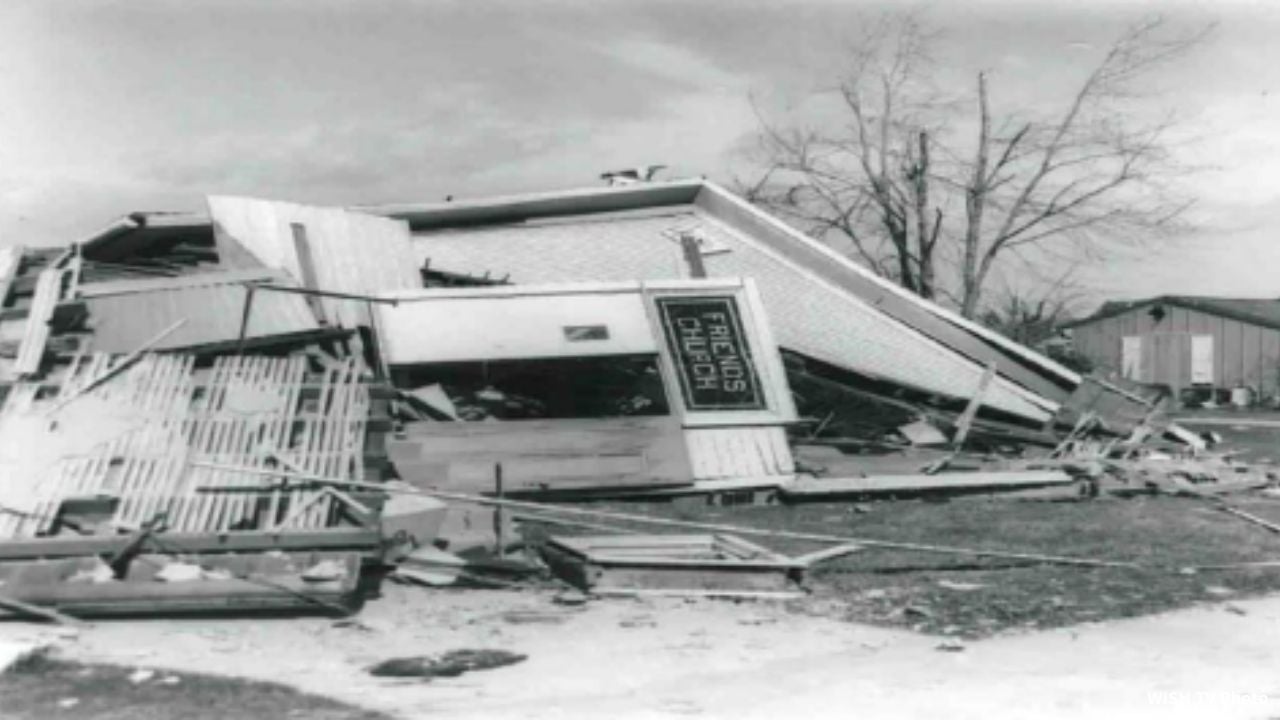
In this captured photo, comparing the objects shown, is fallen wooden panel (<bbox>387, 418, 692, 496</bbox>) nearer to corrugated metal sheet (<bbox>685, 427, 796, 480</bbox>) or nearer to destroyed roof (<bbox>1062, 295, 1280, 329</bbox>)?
corrugated metal sheet (<bbox>685, 427, 796, 480</bbox>)

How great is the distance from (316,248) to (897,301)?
8215 millimetres

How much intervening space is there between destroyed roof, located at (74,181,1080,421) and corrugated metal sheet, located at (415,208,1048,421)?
14 mm

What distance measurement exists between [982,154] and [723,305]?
85.0 feet

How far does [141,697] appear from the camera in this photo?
6.29 m

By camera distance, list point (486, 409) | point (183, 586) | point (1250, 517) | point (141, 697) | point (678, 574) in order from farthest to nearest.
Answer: point (486, 409) → point (1250, 517) → point (678, 574) → point (183, 586) → point (141, 697)

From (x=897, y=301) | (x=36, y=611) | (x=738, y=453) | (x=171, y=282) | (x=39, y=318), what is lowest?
(x=36, y=611)

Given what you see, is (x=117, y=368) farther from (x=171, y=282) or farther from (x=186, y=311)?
(x=171, y=282)

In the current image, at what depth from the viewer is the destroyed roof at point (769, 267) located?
1828 cm

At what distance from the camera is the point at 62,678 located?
661 centimetres

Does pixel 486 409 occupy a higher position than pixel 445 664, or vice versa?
pixel 486 409

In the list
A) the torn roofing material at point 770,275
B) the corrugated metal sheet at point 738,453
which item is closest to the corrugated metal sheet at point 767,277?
the torn roofing material at point 770,275

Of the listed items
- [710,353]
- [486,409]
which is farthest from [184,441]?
[710,353]

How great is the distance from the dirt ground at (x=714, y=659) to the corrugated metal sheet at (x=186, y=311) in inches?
160

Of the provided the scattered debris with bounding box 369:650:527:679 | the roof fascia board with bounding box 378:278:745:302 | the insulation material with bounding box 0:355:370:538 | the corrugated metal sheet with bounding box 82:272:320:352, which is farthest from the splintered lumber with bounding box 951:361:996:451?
the scattered debris with bounding box 369:650:527:679
